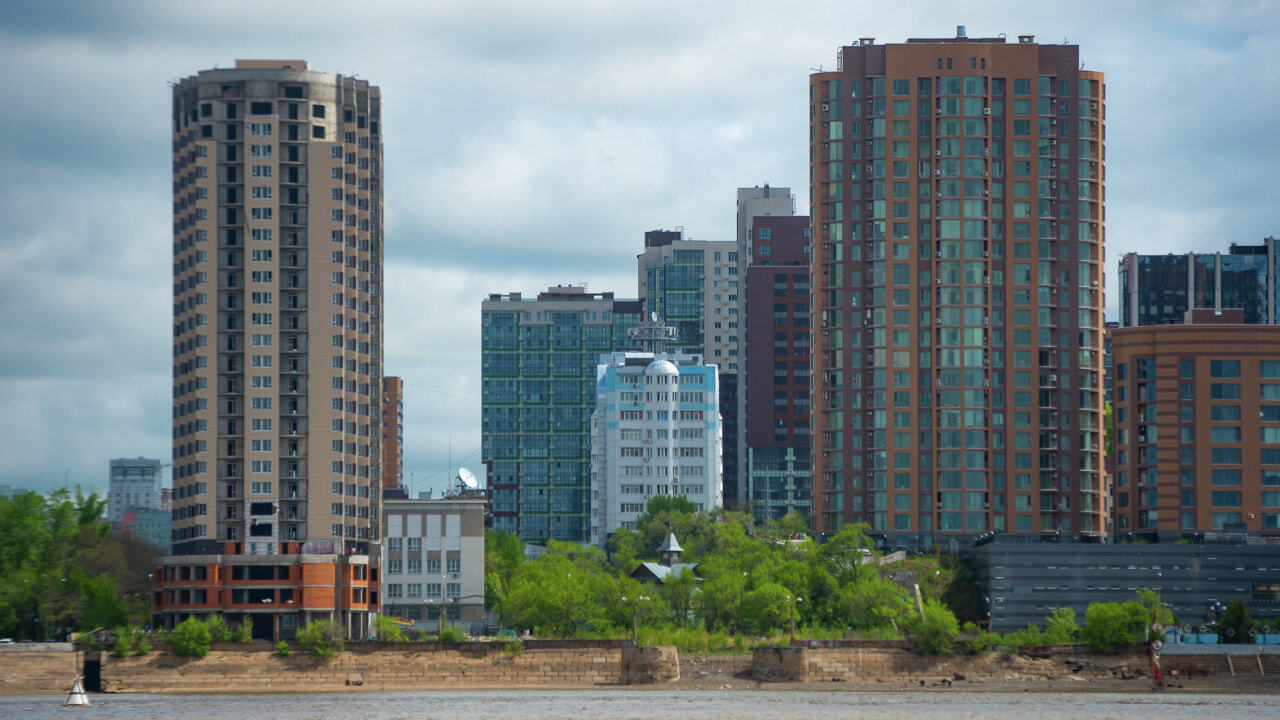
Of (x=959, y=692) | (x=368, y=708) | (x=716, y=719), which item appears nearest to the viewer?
(x=716, y=719)

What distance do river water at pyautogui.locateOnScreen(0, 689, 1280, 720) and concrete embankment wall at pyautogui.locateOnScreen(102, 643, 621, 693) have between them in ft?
16.3

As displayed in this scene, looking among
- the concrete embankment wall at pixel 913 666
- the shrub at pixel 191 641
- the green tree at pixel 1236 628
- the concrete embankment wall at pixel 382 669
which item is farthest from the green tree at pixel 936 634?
the shrub at pixel 191 641

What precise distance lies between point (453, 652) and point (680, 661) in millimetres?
24037

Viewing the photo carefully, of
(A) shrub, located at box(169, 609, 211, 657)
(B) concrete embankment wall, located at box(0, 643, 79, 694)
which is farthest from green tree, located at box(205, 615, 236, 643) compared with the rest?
(B) concrete embankment wall, located at box(0, 643, 79, 694)

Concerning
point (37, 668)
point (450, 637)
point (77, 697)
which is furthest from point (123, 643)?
point (450, 637)

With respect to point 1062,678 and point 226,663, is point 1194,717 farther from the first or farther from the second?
point 226,663

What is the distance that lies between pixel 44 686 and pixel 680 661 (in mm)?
64673

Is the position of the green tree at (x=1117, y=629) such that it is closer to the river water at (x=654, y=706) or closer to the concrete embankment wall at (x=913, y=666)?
the concrete embankment wall at (x=913, y=666)

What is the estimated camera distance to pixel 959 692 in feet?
600

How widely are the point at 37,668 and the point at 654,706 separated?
66.3 metres

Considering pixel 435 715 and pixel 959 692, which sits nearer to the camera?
pixel 435 715

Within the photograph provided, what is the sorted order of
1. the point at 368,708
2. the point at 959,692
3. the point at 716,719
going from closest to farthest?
1. the point at 716,719
2. the point at 368,708
3. the point at 959,692

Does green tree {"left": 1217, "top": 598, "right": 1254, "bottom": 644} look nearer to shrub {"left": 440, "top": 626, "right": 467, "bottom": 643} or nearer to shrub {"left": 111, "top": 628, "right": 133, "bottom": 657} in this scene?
shrub {"left": 440, "top": 626, "right": 467, "bottom": 643}

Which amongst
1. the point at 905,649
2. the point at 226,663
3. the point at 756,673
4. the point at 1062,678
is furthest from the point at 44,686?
the point at 1062,678
